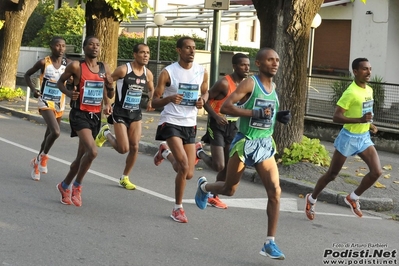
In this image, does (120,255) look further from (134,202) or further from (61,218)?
(134,202)

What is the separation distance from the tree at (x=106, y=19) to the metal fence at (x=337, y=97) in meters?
4.88

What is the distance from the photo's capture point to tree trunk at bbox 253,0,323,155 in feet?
41.2

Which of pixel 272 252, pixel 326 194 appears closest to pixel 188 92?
pixel 272 252

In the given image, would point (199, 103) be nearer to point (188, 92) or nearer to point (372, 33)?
point (188, 92)

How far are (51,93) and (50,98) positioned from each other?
0.30 feet

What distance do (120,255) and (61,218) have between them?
1.57 meters

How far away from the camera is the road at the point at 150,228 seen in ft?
22.9

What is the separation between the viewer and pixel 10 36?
24.2 m

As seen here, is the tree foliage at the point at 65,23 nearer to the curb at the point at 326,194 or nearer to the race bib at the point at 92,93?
the curb at the point at 326,194

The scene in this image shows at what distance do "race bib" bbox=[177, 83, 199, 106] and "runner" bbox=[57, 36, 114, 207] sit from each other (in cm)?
114

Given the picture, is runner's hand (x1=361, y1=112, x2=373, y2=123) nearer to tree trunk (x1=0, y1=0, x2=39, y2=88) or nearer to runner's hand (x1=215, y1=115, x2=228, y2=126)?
runner's hand (x1=215, y1=115, x2=228, y2=126)

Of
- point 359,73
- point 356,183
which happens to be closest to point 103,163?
point 356,183

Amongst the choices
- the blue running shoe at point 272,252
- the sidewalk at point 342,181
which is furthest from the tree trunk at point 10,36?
the blue running shoe at point 272,252

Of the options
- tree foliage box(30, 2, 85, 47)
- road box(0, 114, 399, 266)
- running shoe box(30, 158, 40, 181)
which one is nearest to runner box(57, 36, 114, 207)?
road box(0, 114, 399, 266)
